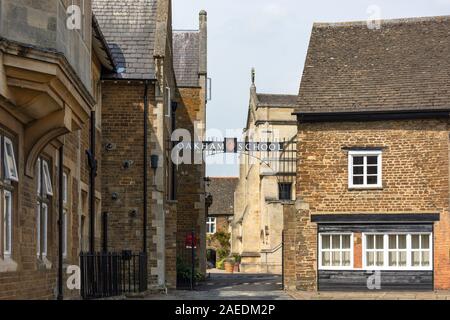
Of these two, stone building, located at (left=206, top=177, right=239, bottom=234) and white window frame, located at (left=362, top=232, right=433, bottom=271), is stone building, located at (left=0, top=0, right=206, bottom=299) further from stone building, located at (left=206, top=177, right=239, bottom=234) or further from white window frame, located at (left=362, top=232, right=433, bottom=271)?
stone building, located at (left=206, top=177, right=239, bottom=234)

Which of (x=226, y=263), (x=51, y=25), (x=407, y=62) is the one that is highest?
(x=407, y=62)

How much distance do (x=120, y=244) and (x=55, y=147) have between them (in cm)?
1288

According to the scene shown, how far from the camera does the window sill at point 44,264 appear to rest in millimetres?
15328

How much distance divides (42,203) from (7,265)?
310cm

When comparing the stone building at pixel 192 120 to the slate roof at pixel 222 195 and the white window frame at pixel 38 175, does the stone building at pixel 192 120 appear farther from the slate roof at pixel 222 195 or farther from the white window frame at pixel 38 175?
the slate roof at pixel 222 195

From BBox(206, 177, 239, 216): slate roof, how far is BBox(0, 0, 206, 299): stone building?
161ft

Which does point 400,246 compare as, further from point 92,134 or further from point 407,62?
point 92,134

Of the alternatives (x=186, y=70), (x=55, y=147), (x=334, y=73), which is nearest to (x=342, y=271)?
(x=334, y=73)

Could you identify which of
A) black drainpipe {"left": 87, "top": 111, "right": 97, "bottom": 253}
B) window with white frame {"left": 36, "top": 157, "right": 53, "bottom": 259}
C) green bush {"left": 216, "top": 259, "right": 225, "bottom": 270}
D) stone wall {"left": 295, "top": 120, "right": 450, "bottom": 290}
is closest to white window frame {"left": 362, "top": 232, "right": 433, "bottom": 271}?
stone wall {"left": 295, "top": 120, "right": 450, "bottom": 290}

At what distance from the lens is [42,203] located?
15.8 metres

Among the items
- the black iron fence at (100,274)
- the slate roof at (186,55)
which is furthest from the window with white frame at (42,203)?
the slate roof at (186,55)

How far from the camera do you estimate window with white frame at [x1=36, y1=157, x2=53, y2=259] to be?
15.3m

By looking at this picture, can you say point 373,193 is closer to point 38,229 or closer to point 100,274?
point 100,274

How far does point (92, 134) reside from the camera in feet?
82.6
